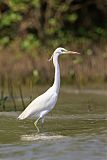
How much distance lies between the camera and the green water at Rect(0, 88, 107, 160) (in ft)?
32.0

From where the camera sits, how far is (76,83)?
62.7ft

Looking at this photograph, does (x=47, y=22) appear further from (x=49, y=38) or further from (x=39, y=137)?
(x=39, y=137)

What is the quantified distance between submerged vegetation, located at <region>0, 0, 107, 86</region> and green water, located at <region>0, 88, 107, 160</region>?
4.31 m

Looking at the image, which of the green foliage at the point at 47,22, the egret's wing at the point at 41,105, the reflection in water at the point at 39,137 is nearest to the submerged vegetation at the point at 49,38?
the green foliage at the point at 47,22

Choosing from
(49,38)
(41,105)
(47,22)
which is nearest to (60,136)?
(41,105)

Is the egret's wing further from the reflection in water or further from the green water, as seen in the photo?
the reflection in water

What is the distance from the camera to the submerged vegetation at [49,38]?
19.3m

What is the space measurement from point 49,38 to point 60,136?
11512mm

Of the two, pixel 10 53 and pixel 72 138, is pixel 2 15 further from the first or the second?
pixel 72 138

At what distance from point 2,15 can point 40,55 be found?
2.82 meters

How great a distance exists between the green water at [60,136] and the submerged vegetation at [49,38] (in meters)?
4.31

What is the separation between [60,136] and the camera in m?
11.0

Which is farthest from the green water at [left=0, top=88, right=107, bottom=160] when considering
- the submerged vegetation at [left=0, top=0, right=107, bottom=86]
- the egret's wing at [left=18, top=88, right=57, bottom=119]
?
the submerged vegetation at [left=0, top=0, right=107, bottom=86]

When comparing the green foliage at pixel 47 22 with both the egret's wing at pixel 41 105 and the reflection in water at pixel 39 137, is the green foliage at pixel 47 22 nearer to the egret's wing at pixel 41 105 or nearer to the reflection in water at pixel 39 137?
the egret's wing at pixel 41 105
